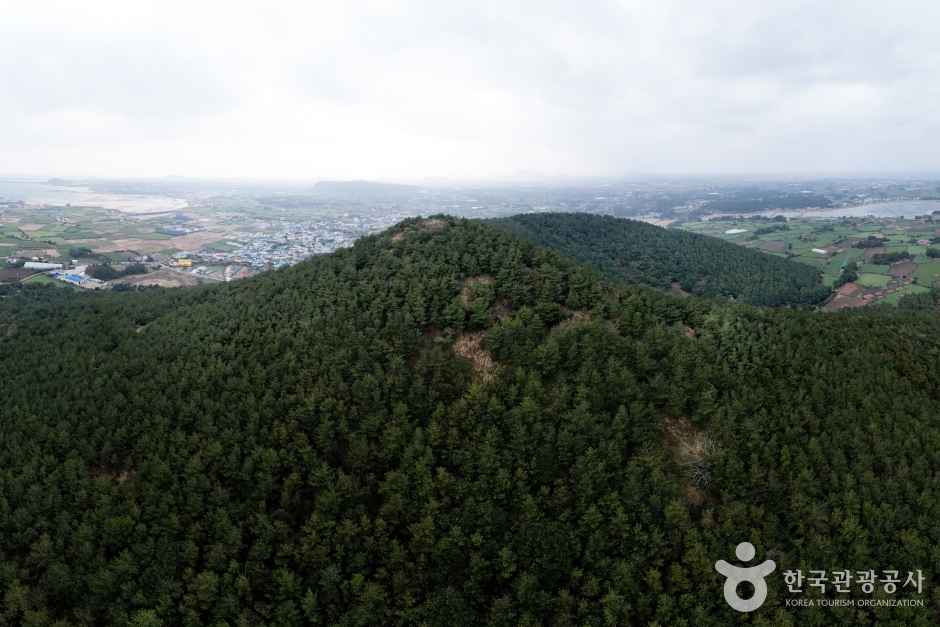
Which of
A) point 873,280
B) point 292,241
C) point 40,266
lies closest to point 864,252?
point 873,280

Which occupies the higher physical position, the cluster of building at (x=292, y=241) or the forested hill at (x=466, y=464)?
the cluster of building at (x=292, y=241)

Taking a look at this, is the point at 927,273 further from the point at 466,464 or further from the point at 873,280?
the point at 466,464

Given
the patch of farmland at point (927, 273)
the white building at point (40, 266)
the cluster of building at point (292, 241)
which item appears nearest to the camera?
the white building at point (40, 266)

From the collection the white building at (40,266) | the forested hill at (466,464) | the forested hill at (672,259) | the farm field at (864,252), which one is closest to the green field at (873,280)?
the farm field at (864,252)

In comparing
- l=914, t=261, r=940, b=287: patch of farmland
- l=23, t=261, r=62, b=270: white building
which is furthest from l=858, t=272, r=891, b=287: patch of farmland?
l=23, t=261, r=62, b=270: white building

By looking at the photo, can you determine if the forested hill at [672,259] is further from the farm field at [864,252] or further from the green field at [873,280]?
the green field at [873,280]
